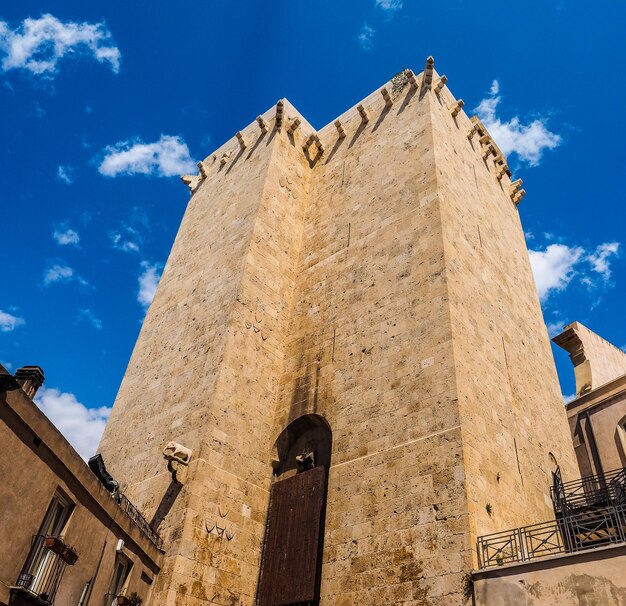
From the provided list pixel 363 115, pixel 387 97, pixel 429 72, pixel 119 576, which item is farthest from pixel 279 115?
pixel 119 576

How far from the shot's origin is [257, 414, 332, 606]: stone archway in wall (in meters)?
10.6

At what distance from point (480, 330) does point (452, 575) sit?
5.20 m

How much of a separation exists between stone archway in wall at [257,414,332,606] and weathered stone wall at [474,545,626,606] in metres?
3.53

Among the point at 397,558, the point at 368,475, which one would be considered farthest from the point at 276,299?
the point at 397,558

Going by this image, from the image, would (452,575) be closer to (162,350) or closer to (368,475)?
(368,475)

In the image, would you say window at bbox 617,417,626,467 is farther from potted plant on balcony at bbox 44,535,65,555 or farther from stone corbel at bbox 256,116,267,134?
stone corbel at bbox 256,116,267,134

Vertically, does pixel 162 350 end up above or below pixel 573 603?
above

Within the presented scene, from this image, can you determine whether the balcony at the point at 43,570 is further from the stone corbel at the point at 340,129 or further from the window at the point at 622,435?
the stone corbel at the point at 340,129

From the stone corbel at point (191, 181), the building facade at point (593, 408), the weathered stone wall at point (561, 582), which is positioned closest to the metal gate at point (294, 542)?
the weathered stone wall at point (561, 582)

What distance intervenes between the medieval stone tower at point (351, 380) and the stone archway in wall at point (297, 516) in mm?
37

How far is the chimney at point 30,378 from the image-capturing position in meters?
7.39

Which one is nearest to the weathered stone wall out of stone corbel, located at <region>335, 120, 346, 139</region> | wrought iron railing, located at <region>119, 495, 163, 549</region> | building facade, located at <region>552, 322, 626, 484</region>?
wrought iron railing, located at <region>119, 495, 163, 549</region>

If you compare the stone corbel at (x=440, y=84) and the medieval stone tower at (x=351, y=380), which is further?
the stone corbel at (x=440, y=84)

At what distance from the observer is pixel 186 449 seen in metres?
11.3
